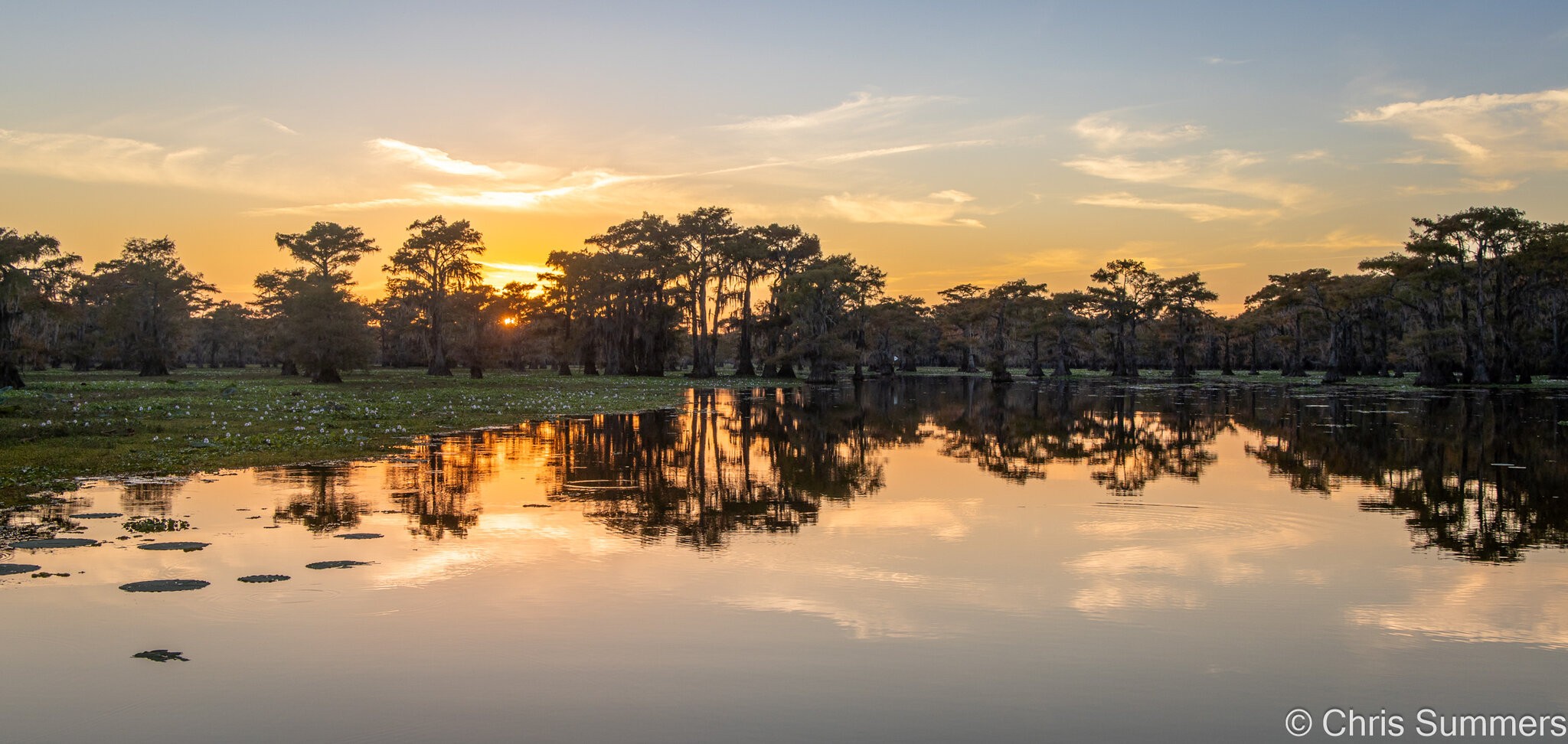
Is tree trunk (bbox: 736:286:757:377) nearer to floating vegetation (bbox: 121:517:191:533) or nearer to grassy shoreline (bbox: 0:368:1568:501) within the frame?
grassy shoreline (bbox: 0:368:1568:501)

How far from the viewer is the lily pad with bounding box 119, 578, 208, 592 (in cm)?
849

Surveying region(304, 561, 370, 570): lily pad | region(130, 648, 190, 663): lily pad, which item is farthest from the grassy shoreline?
region(130, 648, 190, 663): lily pad

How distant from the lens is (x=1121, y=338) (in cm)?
11319

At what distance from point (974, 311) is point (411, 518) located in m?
106

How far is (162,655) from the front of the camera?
6754 mm

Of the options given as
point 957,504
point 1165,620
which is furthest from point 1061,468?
point 1165,620

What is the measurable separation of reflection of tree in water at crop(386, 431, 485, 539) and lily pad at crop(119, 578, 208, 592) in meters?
2.78

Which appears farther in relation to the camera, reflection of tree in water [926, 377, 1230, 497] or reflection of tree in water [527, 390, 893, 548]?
reflection of tree in water [926, 377, 1230, 497]

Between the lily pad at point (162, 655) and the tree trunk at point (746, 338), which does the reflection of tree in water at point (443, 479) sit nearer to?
the lily pad at point (162, 655)

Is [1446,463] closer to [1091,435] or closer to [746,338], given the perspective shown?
[1091,435]

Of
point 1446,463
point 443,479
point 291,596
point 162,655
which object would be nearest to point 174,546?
point 291,596

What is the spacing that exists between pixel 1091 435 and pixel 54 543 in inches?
1010

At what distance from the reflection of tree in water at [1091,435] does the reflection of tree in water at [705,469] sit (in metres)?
3.11

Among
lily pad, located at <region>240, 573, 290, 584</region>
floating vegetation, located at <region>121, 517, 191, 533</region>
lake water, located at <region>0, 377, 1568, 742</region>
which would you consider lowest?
lake water, located at <region>0, 377, 1568, 742</region>
